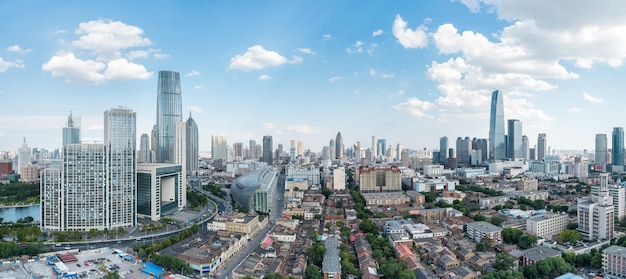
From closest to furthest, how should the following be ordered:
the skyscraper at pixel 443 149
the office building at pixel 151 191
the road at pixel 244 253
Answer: the road at pixel 244 253, the office building at pixel 151 191, the skyscraper at pixel 443 149

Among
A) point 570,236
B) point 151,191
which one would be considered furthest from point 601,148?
point 151,191

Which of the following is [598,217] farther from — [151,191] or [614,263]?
[151,191]

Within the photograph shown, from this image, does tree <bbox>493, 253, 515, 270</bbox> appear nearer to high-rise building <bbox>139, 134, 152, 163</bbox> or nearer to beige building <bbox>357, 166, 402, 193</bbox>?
beige building <bbox>357, 166, 402, 193</bbox>

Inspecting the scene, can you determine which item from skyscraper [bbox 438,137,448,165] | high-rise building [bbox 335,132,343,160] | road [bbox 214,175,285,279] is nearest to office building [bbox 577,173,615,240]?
road [bbox 214,175,285,279]

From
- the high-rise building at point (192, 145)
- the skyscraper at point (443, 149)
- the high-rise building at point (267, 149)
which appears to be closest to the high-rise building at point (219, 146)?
the high-rise building at point (267, 149)

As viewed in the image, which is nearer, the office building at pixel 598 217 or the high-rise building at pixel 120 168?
the office building at pixel 598 217

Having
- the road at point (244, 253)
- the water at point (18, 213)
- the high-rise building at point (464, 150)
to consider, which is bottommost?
the water at point (18, 213)

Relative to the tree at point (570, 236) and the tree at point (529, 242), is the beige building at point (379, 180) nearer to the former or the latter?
the tree at point (570, 236)
